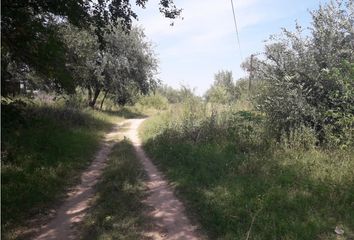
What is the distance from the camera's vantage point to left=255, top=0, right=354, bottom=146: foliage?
11234 mm

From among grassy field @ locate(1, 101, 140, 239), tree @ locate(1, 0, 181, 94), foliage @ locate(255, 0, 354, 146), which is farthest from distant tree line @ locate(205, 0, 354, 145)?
grassy field @ locate(1, 101, 140, 239)

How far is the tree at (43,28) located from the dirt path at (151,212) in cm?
283

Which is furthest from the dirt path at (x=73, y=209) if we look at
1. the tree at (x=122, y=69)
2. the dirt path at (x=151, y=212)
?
the tree at (x=122, y=69)

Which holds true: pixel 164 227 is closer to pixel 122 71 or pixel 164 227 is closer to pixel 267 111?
pixel 267 111

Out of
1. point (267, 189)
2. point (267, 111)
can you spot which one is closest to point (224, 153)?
point (267, 111)

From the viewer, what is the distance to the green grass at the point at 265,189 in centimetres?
674

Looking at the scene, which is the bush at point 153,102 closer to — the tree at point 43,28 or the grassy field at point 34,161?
the grassy field at point 34,161

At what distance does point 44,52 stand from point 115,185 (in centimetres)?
348

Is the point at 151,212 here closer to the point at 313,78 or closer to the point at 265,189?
the point at 265,189

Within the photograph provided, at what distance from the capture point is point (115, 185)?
376 inches

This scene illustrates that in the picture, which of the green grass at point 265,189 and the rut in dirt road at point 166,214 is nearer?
the green grass at point 265,189

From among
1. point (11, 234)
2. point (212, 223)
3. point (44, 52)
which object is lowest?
point (212, 223)

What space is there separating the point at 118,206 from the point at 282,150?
4621 mm

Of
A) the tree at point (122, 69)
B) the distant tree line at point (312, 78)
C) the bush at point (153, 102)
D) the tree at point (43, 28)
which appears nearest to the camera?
the tree at point (43, 28)
